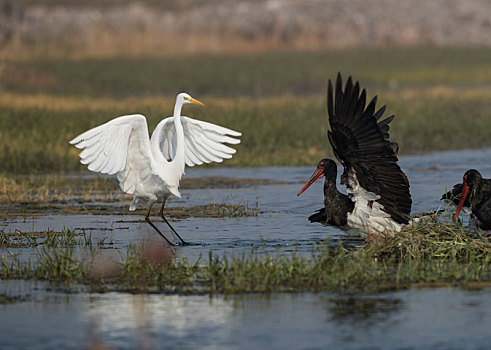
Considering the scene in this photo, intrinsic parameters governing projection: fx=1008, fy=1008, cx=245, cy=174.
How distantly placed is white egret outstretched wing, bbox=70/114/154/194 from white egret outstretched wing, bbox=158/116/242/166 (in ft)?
1.73

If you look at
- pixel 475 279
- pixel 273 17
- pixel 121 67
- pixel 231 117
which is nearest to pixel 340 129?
pixel 475 279

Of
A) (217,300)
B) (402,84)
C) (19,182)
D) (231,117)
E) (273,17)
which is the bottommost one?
(217,300)

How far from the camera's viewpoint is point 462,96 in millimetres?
28875

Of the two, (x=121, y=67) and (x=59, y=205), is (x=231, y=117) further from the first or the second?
(x=121, y=67)

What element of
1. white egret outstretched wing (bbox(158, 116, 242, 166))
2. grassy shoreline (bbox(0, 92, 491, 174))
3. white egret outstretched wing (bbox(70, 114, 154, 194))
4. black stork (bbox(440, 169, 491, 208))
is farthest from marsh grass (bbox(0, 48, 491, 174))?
black stork (bbox(440, 169, 491, 208))

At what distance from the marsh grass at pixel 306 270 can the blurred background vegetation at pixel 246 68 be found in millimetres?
8402

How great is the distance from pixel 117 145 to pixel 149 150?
347 mm

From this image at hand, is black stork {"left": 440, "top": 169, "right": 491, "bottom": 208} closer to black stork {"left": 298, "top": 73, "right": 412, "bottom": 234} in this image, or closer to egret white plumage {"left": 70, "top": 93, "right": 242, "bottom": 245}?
black stork {"left": 298, "top": 73, "right": 412, "bottom": 234}

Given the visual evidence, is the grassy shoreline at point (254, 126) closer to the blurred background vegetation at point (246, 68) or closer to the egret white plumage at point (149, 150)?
the blurred background vegetation at point (246, 68)

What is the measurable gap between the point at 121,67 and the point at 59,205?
1227 inches

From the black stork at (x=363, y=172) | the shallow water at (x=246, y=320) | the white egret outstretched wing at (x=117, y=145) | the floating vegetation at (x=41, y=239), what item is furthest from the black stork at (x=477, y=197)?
the floating vegetation at (x=41, y=239)

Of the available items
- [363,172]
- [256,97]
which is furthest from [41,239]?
[256,97]

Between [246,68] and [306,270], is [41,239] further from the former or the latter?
[246,68]

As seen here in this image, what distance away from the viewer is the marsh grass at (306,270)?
308 inches
